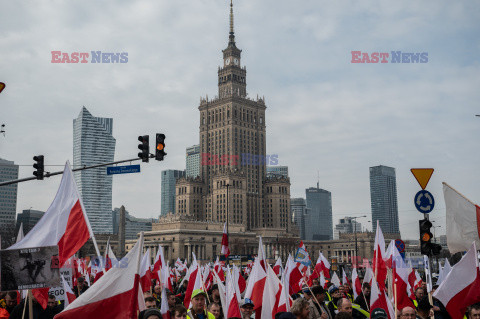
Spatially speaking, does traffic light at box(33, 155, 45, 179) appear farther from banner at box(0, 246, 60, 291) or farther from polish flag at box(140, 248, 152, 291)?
banner at box(0, 246, 60, 291)

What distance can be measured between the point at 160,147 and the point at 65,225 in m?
11.5

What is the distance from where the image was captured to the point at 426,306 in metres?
9.04

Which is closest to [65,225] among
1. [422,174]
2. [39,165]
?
[422,174]

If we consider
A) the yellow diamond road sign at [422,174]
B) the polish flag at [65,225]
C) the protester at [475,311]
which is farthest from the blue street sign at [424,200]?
the polish flag at [65,225]

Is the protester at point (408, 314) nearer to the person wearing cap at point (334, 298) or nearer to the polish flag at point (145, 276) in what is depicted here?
the person wearing cap at point (334, 298)

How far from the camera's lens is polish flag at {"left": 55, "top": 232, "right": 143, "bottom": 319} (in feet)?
21.7

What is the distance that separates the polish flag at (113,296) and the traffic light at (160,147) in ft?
42.9

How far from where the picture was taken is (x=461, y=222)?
30.3 feet

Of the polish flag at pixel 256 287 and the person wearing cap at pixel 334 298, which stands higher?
the polish flag at pixel 256 287

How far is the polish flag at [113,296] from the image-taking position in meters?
6.61

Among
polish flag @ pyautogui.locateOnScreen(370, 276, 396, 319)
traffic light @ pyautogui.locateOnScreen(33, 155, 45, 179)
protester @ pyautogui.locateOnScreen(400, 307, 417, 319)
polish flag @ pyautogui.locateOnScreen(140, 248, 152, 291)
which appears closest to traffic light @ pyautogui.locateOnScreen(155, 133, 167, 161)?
polish flag @ pyautogui.locateOnScreen(140, 248, 152, 291)

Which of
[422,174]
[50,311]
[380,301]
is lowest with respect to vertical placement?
[50,311]

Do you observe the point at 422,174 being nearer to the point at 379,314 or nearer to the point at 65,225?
the point at 379,314

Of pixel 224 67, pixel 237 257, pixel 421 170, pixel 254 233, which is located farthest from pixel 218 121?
pixel 421 170
